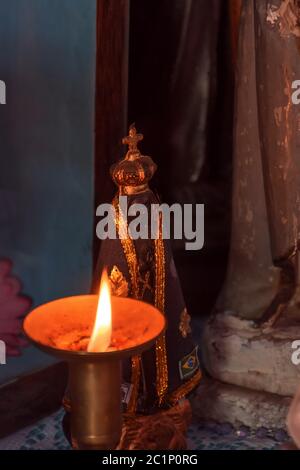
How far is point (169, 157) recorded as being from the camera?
256 cm

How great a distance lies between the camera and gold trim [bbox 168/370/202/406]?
1.72 m

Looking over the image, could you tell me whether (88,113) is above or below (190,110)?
below

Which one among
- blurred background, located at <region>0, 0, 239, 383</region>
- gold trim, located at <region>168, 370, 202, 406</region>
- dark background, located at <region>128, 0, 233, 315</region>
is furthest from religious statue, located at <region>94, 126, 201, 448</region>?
dark background, located at <region>128, 0, 233, 315</region>

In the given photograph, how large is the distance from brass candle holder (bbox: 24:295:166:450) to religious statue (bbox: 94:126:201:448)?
1.40ft

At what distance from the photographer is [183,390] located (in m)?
1.74

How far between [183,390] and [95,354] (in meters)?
0.75

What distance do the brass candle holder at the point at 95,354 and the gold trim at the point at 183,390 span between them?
556 millimetres

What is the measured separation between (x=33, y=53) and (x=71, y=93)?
17cm

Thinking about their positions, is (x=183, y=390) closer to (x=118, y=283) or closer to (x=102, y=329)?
(x=118, y=283)

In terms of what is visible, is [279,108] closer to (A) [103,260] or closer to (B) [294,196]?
(B) [294,196]

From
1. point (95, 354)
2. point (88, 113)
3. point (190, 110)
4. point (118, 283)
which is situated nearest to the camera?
point (95, 354)

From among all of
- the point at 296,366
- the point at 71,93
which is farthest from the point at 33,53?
the point at 296,366

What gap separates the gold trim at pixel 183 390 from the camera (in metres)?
1.72

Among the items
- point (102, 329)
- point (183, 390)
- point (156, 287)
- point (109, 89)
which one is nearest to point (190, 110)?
point (109, 89)
